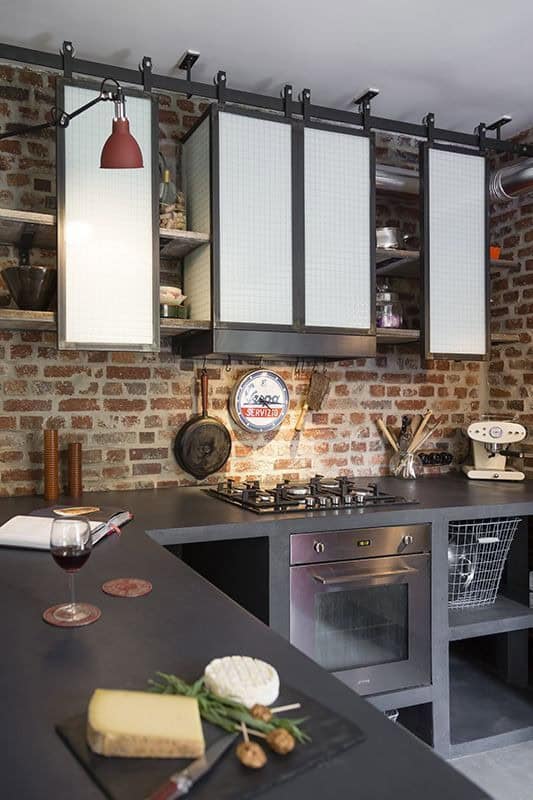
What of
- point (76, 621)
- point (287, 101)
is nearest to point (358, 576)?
point (76, 621)

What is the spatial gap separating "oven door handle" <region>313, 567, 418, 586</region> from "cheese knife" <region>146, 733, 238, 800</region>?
1.64 metres

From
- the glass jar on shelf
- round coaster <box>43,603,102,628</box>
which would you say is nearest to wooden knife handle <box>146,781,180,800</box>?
round coaster <box>43,603,102,628</box>

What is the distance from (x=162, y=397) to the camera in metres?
3.14

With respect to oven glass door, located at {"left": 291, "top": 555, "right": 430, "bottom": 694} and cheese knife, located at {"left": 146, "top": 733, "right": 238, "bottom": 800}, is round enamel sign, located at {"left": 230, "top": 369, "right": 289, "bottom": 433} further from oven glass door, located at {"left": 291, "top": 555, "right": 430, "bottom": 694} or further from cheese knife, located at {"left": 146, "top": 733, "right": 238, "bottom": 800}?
cheese knife, located at {"left": 146, "top": 733, "right": 238, "bottom": 800}

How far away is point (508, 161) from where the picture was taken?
3.72m

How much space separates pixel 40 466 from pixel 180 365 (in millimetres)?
769

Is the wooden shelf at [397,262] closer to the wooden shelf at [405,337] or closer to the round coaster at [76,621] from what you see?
the wooden shelf at [405,337]

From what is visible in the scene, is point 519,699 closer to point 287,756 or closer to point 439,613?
point 439,613

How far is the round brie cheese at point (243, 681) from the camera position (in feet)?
3.12

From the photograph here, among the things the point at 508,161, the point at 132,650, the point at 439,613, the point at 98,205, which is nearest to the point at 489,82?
the point at 508,161

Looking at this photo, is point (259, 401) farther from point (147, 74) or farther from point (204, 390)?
point (147, 74)

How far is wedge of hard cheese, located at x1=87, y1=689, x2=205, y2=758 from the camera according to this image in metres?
0.84

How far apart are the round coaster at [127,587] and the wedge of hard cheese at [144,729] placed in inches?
24.2

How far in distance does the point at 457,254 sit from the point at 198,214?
4.16ft
